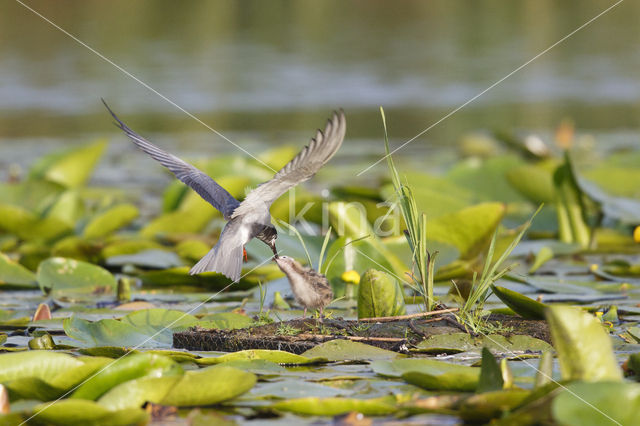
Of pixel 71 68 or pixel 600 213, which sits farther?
pixel 71 68

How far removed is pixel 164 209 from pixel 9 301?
2.03 metres

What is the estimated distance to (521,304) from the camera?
3.22m

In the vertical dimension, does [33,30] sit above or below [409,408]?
above

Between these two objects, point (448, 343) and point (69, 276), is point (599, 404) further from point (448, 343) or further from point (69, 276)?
point (69, 276)

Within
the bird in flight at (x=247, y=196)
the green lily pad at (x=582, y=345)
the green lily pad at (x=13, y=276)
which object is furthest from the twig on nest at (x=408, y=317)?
the green lily pad at (x=13, y=276)

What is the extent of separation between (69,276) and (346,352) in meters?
2.01

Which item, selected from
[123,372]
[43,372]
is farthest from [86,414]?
[43,372]

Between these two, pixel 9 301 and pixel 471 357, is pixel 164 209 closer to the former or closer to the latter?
pixel 9 301

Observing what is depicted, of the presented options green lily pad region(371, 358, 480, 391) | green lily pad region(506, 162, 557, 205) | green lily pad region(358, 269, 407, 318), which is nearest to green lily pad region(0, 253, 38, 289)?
green lily pad region(358, 269, 407, 318)

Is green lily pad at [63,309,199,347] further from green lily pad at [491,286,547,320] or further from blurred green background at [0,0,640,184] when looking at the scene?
blurred green background at [0,0,640,184]

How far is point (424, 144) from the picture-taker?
464 inches

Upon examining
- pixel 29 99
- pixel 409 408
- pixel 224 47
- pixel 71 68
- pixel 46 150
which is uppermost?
pixel 224 47

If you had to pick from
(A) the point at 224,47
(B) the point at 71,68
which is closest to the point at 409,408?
(B) the point at 71,68

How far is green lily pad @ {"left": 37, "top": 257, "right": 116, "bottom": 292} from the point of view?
434 centimetres
